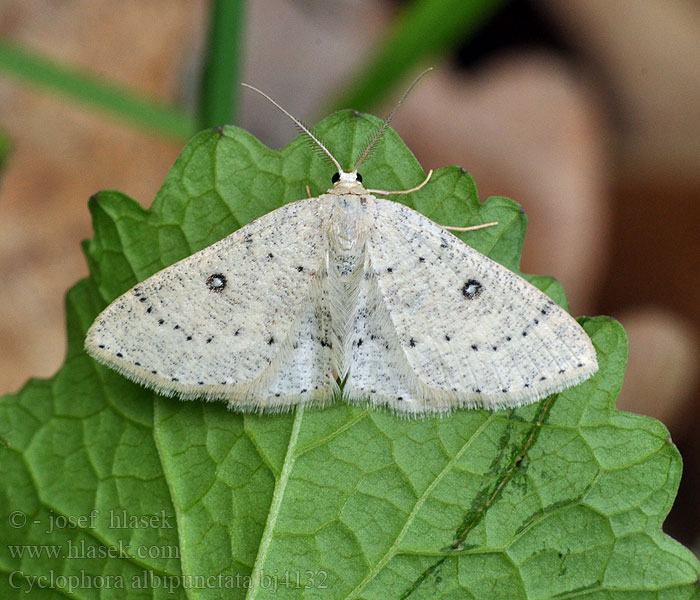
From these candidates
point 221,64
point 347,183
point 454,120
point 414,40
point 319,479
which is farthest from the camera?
point 454,120

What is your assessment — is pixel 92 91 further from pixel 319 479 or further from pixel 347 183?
pixel 319 479

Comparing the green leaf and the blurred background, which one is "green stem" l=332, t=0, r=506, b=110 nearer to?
the blurred background

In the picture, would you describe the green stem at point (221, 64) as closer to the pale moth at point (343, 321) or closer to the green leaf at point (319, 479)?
the green leaf at point (319, 479)

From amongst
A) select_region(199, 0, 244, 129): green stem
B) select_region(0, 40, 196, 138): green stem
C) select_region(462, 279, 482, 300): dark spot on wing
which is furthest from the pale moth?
select_region(0, 40, 196, 138): green stem

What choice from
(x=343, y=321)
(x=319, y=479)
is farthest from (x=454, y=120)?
(x=319, y=479)

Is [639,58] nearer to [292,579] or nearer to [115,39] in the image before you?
[115,39]

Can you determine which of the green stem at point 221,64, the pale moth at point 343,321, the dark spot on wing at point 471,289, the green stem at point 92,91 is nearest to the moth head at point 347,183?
the pale moth at point 343,321
